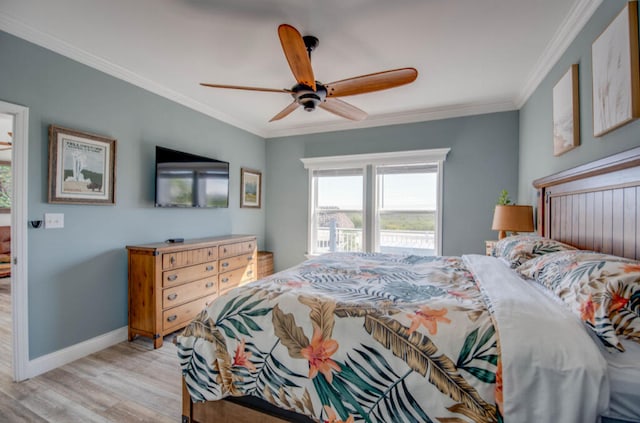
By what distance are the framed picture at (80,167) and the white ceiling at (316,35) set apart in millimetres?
708

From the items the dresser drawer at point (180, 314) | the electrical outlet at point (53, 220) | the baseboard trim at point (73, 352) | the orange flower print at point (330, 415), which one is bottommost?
the baseboard trim at point (73, 352)

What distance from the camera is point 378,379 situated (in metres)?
1.20

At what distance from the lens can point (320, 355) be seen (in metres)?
1.30

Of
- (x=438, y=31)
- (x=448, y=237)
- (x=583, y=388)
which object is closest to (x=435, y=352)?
(x=583, y=388)

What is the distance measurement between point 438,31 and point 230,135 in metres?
3.09

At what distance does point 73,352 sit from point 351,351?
264cm

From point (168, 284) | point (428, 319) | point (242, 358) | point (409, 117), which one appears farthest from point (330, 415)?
point (409, 117)

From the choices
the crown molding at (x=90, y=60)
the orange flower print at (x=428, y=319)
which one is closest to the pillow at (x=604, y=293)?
the orange flower print at (x=428, y=319)

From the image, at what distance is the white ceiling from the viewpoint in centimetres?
194

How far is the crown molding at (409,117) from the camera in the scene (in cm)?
366

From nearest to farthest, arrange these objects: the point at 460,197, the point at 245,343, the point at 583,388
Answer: the point at 583,388, the point at 245,343, the point at 460,197

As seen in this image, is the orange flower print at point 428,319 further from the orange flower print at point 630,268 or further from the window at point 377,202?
the window at point 377,202

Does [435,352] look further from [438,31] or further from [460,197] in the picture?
[460,197]

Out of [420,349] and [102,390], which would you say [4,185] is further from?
[420,349]
